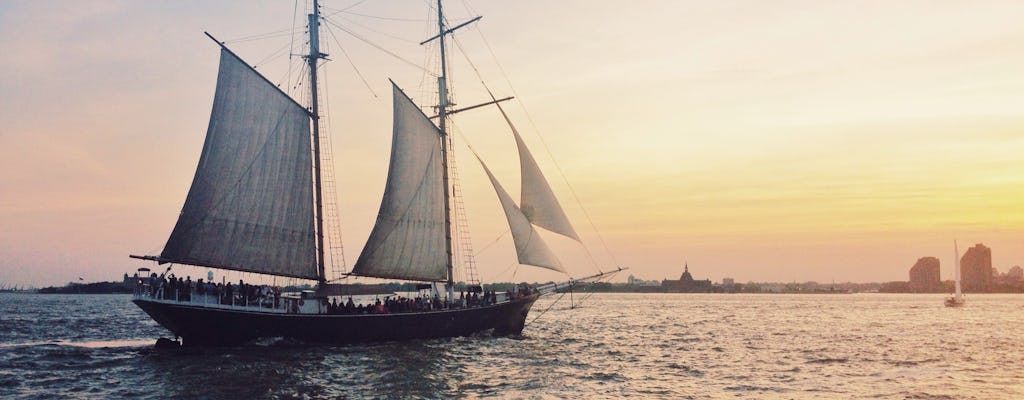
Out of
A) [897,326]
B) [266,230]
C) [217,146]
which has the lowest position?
[897,326]

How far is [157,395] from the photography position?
28.9 m

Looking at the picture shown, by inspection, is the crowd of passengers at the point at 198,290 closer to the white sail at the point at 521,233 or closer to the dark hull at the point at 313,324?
the dark hull at the point at 313,324

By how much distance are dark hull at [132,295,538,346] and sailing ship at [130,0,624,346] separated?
6 cm

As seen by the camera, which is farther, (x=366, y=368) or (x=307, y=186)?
(x=307, y=186)

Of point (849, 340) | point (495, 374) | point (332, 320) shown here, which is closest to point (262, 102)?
point (332, 320)

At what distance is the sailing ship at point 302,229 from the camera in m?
42.5

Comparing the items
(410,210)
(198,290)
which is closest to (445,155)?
(410,210)

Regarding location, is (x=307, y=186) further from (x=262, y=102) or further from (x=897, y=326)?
(x=897, y=326)

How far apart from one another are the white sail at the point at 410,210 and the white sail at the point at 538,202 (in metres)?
5.33

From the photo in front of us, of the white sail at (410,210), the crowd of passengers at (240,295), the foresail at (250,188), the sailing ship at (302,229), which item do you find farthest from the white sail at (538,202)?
the foresail at (250,188)

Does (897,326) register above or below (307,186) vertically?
below

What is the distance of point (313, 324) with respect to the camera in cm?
4412

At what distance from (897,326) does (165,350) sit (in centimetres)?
6526

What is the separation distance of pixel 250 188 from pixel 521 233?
15995 mm
